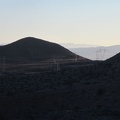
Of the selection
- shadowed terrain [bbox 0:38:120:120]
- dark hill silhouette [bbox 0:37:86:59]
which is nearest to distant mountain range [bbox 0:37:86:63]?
dark hill silhouette [bbox 0:37:86:59]

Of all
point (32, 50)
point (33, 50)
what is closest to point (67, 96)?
point (32, 50)

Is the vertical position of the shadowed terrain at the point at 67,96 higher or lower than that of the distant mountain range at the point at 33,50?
lower

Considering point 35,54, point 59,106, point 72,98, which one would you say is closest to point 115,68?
point 72,98

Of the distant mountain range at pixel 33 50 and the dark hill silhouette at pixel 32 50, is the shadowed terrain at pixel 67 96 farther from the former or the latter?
the dark hill silhouette at pixel 32 50

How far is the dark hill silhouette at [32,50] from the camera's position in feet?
472

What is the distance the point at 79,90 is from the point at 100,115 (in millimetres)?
11020

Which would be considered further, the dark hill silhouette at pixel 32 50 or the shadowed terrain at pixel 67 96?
the dark hill silhouette at pixel 32 50

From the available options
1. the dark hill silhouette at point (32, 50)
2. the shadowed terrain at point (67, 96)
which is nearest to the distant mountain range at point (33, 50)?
the dark hill silhouette at point (32, 50)

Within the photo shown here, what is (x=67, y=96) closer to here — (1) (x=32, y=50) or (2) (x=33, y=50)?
(1) (x=32, y=50)

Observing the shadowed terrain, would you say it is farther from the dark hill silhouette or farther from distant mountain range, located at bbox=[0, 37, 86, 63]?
the dark hill silhouette

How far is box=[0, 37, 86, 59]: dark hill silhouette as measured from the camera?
Answer: 144 metres

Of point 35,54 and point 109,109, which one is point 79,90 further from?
point 35,54

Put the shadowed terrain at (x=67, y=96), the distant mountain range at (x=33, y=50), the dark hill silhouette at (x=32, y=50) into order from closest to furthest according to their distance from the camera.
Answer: the shadowed terrain at (x=67, y=96) < the distant mountain range at (x=33, y=50) < the dark hill silhouette at (x=32, y=50)

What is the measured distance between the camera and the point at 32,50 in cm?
14825
